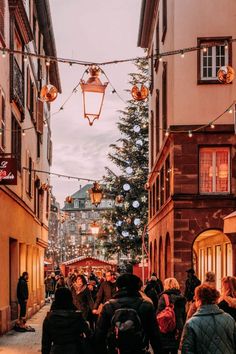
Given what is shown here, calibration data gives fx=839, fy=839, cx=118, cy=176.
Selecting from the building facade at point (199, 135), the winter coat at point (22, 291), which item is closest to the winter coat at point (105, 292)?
the winter coat at point (22, 291)

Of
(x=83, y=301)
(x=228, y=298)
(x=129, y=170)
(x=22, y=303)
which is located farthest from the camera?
(x=129, y=170)

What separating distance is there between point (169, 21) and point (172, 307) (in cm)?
1933

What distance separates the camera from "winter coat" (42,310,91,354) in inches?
358

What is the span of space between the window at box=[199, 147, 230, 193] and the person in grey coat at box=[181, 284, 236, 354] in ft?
65.8

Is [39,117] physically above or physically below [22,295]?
above

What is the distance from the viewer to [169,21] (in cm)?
3106

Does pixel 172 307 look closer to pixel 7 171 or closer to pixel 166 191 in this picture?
pixel 7 171

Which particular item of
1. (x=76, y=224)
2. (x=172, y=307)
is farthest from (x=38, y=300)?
(x=76, y=224)

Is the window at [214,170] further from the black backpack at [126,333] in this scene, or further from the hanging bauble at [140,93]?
the black backpack at [126,333]

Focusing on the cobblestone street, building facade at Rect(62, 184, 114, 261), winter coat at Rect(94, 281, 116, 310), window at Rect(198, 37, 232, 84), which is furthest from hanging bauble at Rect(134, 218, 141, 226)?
building facade at Rect(62, 184, 114, 261)

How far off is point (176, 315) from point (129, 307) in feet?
17.8

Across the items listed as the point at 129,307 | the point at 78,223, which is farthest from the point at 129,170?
the point at 78,223

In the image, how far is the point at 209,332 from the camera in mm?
7906

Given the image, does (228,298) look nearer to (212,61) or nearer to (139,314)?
(139,314)
